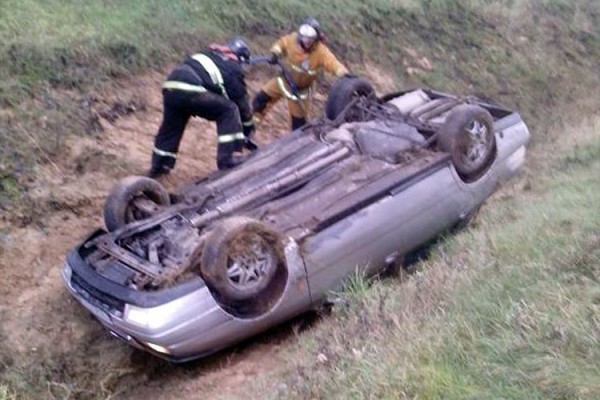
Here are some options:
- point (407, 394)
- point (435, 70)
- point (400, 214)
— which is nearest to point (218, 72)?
point (400, 214)

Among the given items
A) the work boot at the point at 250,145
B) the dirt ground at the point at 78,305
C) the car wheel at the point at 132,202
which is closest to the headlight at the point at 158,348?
the dirt ground at the point at 78,305

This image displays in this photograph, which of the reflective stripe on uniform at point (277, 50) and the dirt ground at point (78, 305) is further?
the reflective stripe on uniform at point (277, 50)

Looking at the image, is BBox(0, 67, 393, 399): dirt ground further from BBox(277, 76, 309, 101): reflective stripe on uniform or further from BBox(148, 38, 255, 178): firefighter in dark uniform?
BBox(277, 76, 309, 101): reflective stripe on uniform

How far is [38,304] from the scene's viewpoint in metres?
6.97

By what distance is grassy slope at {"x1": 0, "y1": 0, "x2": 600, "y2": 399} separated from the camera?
14.4 ft

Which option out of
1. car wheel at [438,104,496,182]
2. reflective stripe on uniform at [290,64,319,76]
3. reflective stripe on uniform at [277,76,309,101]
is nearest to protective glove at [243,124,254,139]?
reflective stripe on uniform at [277,76,309,101]

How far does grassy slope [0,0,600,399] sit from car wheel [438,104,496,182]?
466mm

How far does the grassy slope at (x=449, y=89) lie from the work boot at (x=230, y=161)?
1.62 meters

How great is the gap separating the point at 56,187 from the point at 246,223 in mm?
2614

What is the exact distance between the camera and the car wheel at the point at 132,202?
6.99m

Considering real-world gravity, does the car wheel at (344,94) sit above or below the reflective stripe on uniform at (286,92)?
above

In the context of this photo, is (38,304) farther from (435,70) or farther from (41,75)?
(435,70)

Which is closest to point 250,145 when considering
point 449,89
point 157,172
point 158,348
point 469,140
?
point 157,172

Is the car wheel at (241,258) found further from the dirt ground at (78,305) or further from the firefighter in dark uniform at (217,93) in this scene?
the firefighter in dark uniform at (217,93)
